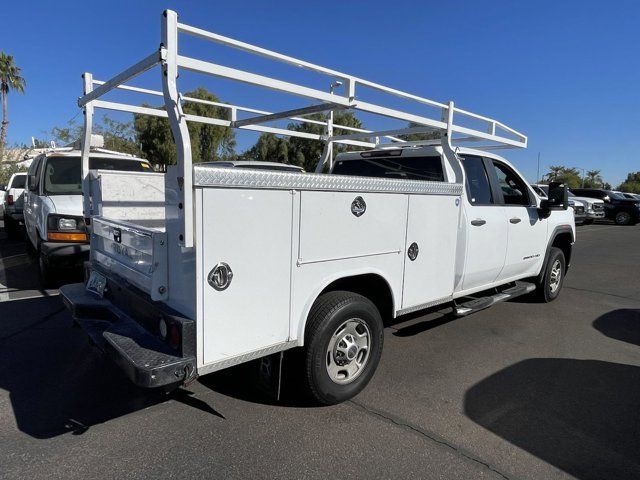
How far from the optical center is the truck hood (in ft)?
20.6

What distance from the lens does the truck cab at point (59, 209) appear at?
6195mm

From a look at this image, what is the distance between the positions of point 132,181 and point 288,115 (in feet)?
5.20

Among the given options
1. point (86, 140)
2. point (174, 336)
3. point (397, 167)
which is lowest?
point (174, 336)

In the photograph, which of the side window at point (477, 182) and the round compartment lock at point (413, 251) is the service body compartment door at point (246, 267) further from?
the side window at point (477, 182)

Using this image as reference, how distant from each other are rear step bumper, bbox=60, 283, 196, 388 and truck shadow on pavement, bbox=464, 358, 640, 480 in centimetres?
217

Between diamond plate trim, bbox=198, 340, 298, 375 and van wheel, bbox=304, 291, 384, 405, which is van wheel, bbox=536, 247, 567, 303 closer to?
van wheel, bbox=304, 291, 384, 405

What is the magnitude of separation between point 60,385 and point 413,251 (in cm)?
308

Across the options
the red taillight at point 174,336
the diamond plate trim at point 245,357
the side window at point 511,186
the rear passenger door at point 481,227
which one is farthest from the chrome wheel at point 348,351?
the side window at point 511,186

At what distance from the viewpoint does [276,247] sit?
9.44 feet

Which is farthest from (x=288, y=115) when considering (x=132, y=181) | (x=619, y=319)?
(x=619, y=319)

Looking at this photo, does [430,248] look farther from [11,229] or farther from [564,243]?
[11,229]

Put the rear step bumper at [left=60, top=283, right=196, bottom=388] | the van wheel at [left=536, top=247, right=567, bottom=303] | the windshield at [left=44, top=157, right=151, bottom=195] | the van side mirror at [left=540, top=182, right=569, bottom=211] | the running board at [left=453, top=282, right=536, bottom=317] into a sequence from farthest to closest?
the windshield at [left=44, top=157, right=151, bottom=195] < the van wheel at [left=536, top=247, right=567, bottom=303] < the van side mirror at [left=540, top=182, right=569, bottom=211] < the running board at [left=453, top=282, right=536, bottom=317] < the rear step bumper at [left=60, top=283, right=196, bottom=388]

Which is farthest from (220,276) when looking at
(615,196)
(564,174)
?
(564,174)

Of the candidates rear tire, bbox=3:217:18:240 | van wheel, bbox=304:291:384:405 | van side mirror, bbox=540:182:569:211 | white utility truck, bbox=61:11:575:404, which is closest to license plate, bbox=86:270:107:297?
white utility truck, bbox=61:11:575:404
